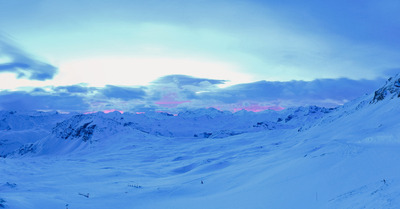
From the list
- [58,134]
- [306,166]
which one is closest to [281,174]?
[306,166]

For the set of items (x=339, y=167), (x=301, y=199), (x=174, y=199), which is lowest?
(x=174, y=199)

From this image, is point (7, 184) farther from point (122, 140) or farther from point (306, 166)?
point (122, 140)

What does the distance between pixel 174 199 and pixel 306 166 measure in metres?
4.72

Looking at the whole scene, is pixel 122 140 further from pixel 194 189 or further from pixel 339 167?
pixel 339 167

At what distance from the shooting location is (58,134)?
61.8 meters

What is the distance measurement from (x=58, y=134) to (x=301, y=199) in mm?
64043

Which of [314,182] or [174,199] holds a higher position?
[314,182]

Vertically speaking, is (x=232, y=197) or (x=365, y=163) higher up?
(x=365, y=163)

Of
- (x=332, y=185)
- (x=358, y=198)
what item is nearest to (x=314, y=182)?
(x=332, y=185)

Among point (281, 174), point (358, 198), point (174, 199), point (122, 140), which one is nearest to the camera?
point (358, 198)

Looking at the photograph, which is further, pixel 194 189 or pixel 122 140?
pixel 122 140

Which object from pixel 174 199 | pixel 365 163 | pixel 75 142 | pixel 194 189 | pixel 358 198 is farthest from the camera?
pixel 75 142

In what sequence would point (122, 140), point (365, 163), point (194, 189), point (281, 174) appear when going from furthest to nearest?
1. point (122, 140)
2. point (194, 189)
3. point (281, 174)
4. point (365, 163)

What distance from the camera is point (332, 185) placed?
7129mm
